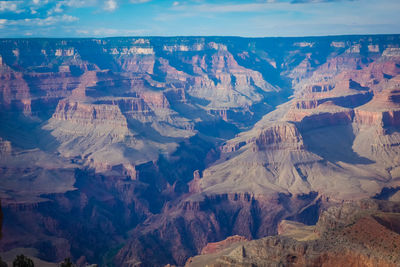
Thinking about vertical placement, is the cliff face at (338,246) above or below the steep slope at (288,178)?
above

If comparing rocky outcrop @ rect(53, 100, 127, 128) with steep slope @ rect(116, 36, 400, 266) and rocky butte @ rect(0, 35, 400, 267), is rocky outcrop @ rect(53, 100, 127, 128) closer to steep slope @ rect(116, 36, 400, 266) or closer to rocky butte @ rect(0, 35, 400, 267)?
rocky butte @ rect(0, 35, 400, 267)

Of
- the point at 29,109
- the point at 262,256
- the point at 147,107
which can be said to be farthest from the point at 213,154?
the point at 262,256

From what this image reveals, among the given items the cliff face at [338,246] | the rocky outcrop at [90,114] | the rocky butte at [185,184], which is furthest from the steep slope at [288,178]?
the rocky outcrop at [90,114]

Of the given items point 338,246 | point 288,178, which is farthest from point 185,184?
point 338,246

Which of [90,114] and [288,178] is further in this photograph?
[90,114]

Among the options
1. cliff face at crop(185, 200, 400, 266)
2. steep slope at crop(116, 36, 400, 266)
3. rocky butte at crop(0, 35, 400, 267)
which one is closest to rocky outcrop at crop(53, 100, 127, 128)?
rocky butte at crop(0, 35, 400, 267)

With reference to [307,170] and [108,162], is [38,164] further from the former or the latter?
[307,170]

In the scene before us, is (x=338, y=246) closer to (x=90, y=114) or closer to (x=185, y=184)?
(x=185, y=184)

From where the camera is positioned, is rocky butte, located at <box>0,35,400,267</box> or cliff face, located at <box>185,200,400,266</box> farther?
rocky butte, located at <box>0,35,400,267</box>

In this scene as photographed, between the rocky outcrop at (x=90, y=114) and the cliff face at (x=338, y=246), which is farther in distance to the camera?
the rocky outcrop at (x=90, y=114)

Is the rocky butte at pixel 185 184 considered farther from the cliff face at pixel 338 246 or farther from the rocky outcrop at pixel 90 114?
the rocky outcrop at pixel 90 114

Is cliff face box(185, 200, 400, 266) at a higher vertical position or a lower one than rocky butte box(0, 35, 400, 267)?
higher
